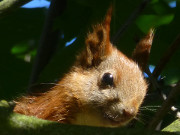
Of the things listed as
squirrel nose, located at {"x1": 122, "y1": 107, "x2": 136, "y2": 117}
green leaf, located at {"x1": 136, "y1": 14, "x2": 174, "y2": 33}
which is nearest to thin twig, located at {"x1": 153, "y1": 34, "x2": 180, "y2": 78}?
green leaf, located at {"x1": 136, "y1": 14, "x2": 174, "y2": 33}

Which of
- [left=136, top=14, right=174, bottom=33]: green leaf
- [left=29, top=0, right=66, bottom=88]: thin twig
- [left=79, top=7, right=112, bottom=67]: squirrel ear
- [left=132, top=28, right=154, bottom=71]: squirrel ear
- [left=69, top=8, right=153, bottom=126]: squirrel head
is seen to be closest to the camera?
[left=69, top=8, right=153, bottom=126]: squirrel head

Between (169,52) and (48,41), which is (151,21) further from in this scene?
(48,41)

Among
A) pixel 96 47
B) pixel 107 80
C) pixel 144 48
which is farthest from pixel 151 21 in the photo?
pixel 107 80

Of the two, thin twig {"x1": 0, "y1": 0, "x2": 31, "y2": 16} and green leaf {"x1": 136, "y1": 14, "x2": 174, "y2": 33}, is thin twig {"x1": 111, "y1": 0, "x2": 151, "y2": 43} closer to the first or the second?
green leaf {"x1": 136, "y1": 14, "x2": 174, "y2": 33}

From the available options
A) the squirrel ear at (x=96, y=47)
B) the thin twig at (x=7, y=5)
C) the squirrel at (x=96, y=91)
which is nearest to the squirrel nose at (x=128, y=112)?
the squirrel at (x=96, y=91)

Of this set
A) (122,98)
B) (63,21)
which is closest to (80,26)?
(63,21)

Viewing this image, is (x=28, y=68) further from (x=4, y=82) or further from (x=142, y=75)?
(x=142, y=75)
